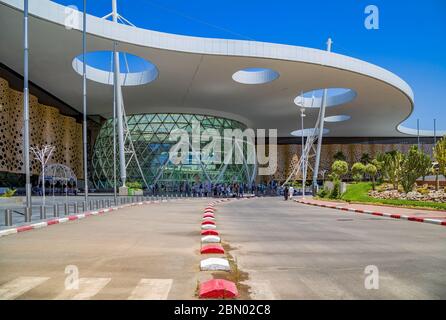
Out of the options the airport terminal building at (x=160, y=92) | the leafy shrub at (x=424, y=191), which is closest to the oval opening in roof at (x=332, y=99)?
the airport terminal building at (x=160, y=92)

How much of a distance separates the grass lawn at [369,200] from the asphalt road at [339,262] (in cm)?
1046

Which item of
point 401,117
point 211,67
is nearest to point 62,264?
point 211,67

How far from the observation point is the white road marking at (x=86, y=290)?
4.81 metres

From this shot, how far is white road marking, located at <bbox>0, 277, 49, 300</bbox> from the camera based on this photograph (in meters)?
4.87

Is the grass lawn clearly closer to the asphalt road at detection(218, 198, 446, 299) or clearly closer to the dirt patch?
the asphalt road at detection(218, 198, 446, 299)

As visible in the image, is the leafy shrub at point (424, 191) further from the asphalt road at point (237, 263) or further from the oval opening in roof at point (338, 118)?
the oval opening in roof at point (338, 118)

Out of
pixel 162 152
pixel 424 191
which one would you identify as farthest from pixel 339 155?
pixel 424 191

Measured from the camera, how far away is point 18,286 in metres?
5.34

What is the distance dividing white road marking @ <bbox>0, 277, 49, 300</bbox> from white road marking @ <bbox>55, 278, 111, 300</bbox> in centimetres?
47

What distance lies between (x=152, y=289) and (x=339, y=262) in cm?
A: 329

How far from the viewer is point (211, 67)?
3600 cm

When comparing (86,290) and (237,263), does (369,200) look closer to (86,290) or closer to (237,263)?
(237,263)
